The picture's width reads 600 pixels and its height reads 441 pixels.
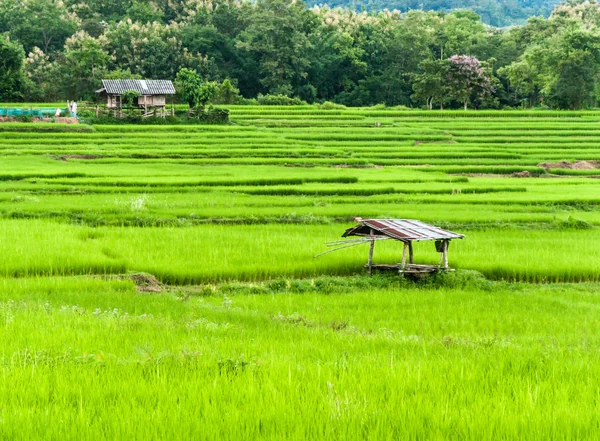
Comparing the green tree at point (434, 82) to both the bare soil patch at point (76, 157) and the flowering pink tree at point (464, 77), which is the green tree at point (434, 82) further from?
the bare soil patch at point (76, 157)

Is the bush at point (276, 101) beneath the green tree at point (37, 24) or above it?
beneath

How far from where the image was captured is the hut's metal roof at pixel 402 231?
1174 centimetres

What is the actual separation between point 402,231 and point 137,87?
1512 inches

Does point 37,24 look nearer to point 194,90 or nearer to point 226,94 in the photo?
point 226,94

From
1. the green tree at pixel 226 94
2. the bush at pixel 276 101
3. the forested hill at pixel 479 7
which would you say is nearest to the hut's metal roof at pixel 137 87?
the green tree at pixel 226 94

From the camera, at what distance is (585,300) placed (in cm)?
1130

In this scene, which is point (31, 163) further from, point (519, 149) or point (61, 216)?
point (519, 149)

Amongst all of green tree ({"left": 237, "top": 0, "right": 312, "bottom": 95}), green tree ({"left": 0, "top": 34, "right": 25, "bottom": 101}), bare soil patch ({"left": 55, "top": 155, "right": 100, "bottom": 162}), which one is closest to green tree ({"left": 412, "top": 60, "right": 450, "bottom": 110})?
green tree ({"left": 237, "top": 0, "right": 312, "bottom": 95})

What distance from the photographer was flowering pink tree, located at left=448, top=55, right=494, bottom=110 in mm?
57812

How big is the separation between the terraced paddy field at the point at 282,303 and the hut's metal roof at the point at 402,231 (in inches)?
26.9

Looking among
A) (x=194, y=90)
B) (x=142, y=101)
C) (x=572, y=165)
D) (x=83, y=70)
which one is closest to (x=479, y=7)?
(x=83, y=70)

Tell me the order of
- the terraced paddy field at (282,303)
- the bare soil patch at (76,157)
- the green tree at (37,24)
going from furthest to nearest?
the green tree at (37,24) → the bare soil patch at (76,157) → the terraced paddy field at (282,303)

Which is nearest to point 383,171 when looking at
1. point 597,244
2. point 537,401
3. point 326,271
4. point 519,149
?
point 519,149

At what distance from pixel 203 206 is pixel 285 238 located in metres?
4.61
